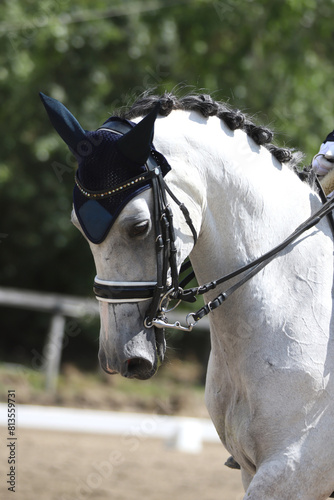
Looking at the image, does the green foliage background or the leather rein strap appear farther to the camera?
the green foliage background

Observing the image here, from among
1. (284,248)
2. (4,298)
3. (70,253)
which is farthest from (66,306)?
(284,248)

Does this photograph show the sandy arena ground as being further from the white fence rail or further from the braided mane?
the braided mane

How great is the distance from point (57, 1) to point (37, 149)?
8.18 ft

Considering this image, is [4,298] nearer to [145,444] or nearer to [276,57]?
[145,444]

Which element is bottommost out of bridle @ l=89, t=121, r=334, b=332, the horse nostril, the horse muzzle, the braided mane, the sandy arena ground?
the sandy arena ground

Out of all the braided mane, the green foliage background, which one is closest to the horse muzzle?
the braided mane

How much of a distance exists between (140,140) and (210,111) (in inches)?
21.0

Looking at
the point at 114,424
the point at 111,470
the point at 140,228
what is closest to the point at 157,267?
the point at 140,228

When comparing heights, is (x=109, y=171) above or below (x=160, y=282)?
above

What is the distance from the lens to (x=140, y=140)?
2.48m

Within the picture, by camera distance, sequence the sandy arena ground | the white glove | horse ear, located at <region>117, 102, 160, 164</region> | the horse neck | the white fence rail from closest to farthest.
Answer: horse ear, located at <region>117, 102, 160, 164</region> → the horse neck → the white glove → the sandy arena ground → the white fence rail

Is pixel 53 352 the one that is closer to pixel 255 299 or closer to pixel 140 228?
Result: pixel 255 299

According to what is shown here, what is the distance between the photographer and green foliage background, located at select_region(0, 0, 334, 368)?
11.0m

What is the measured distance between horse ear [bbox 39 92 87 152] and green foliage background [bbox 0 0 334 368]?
8.03m
